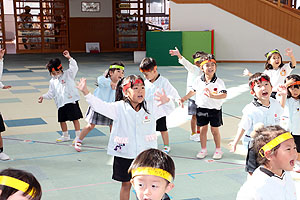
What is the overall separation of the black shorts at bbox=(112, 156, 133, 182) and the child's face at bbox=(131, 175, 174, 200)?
170 cm

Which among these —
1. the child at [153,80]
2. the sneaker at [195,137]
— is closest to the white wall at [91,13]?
the sneaker at [195,137]

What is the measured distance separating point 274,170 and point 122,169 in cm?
160

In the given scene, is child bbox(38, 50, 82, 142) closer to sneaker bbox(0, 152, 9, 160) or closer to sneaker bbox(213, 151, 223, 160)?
sneaker bbox(0, 152, 9, 160)

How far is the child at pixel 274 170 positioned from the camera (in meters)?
2.92

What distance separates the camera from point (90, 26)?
23.3 metres

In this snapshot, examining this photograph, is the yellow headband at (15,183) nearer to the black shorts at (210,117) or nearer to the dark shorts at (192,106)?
the black shorts at (210,117)

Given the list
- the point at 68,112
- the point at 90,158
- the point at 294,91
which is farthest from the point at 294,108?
the point at 68,112

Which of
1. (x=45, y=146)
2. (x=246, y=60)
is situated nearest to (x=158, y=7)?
(x=246, y=60)

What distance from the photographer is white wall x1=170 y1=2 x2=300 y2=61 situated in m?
17.1

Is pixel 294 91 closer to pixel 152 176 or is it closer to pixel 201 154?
pixel 201 154

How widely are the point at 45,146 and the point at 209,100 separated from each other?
2.65m

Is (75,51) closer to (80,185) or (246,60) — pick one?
(246,60)

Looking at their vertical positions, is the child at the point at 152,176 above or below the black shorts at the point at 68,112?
above

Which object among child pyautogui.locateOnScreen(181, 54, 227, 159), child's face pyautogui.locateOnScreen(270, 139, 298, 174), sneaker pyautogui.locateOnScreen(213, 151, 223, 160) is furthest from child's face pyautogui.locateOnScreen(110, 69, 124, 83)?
child's face pyautogui.locateOnScreen(270, 139, 298, 174)
